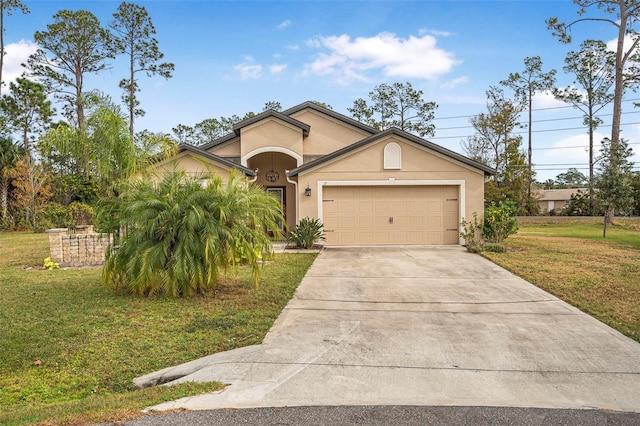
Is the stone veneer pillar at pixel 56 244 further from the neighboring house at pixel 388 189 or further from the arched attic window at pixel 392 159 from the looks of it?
the arched attic window at pixel 392 159

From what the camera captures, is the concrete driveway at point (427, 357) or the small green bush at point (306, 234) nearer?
the concrete driveway at point (427, 357)

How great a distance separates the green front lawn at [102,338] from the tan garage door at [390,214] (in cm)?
611

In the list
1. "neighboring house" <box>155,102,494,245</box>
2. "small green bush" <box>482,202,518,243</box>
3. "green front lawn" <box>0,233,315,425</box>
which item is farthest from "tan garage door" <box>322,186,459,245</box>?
"green front lawn" <box>0,233,315,425</box>

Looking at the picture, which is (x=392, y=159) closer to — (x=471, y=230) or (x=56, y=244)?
(x=471, y=230)

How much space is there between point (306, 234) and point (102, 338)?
9.03 m

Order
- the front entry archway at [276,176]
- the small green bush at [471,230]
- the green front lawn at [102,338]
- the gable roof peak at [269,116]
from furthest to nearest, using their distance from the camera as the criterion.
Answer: the front entry archway at [276,176]
the gable roof peak at [269,116]
the small green bush at [471,230]
the green front lawn at [102,338]

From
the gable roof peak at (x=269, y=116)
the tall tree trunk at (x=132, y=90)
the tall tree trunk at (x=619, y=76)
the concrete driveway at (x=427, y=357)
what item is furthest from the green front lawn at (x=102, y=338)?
the tall tree trunk at (x=619, y=76)

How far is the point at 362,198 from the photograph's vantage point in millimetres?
14820

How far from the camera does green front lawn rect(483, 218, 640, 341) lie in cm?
654

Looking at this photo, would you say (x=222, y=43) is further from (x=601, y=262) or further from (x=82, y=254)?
(x=601, y=262)

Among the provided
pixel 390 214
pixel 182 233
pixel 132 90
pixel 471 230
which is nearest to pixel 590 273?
pixel 471 230

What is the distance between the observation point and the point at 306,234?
1401cm

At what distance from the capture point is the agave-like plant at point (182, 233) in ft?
22.5

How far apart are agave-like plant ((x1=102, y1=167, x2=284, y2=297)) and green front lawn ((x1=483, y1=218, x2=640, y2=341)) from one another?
5397 millimetres
